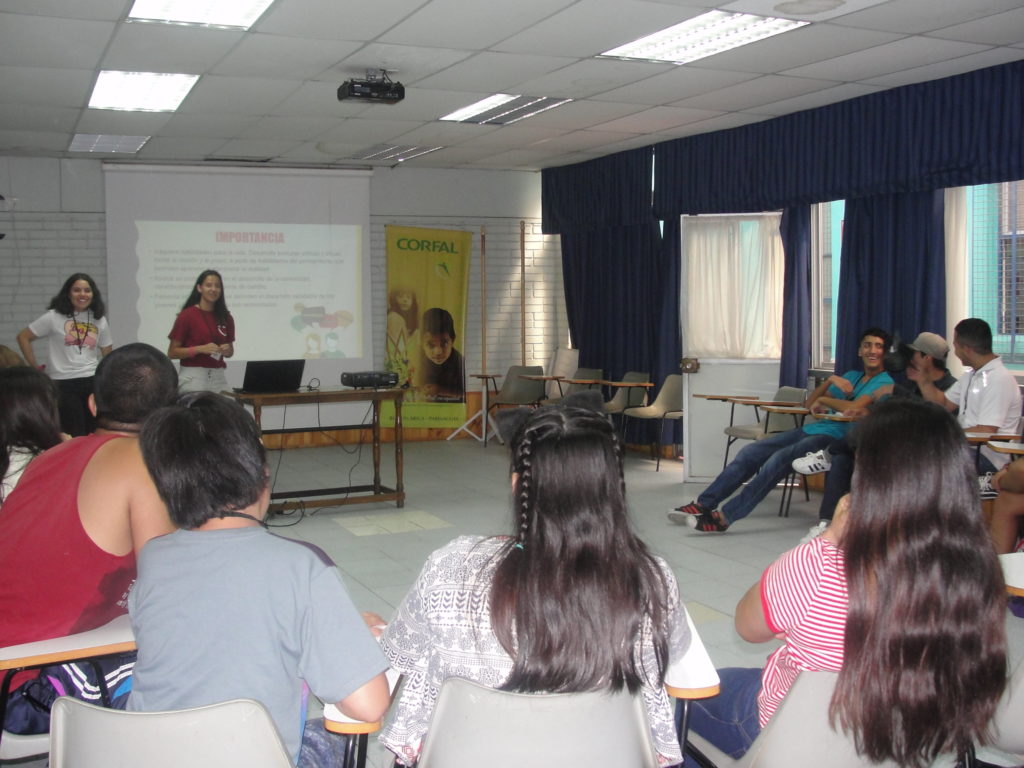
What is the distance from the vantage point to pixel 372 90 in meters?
5.41

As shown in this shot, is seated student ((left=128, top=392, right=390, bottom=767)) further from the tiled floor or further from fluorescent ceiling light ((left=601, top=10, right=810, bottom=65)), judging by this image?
fluorescent ceiling light ((left=601, top=10, right=810, bottom=65))

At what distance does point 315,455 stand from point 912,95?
222 inches

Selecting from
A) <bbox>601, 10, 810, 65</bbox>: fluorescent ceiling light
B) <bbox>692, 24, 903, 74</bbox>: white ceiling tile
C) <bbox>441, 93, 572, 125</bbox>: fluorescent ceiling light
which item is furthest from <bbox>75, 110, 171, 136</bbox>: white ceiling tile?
<bbox>692, 24, 903, 74</bbox>: white ceiling tile

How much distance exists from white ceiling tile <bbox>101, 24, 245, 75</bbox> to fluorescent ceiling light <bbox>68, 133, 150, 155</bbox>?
227 cm

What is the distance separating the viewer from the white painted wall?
8.34m

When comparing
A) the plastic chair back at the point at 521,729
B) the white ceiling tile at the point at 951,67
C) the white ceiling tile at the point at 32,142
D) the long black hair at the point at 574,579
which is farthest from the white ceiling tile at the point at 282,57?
the plastic chair back at the point at 521,729

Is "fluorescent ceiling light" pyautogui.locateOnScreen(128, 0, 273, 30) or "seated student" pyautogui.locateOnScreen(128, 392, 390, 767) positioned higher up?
"fluorescent ceiling light" pyautogui.locateOnScreen(128, 0, 273, 30)

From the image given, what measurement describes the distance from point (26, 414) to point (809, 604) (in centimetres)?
207

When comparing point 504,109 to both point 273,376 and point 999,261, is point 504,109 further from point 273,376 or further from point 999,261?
point 999,261

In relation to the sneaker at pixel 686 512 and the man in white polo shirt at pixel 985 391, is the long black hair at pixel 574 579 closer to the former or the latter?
the man in white polo shirt at pixel 985 391

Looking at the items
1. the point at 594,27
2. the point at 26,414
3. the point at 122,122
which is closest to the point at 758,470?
the point at 594,27

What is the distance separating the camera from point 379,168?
9320 mm

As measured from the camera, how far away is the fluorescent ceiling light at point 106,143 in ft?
24.5

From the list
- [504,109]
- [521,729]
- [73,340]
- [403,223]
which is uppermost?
[504,109]
